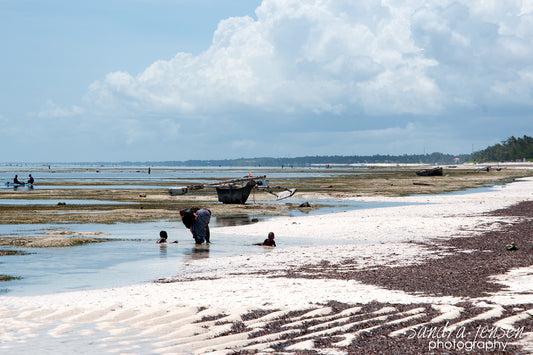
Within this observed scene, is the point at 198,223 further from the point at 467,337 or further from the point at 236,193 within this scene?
the point at 236,193

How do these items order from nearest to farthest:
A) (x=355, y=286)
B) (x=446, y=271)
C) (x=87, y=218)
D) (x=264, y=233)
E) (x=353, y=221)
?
(x=355, y=286) < (x=446, y=271) < (x=264, y=233) < (x=353, y=221) < (x=87, y=218)

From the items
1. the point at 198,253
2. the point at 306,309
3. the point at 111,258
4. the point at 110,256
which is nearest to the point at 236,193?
the point at 198,253

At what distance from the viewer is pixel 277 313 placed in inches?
426

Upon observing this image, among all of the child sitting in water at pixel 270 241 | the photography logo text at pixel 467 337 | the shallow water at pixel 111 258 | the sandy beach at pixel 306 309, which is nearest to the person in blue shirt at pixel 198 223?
the shallow water at pixel 111 258

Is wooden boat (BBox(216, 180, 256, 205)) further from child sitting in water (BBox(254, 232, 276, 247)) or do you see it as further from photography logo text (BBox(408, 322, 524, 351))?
photography logo text (BBox(408, 322, 524, 351))

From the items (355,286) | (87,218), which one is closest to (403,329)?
(355,286)

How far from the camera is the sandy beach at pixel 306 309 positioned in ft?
29.3

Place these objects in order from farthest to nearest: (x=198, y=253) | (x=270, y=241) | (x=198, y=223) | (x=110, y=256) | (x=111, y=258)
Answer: (x=198, y=223)
(x=270, y=241)
(x=198, y=253)
(x=110, y=256)
(x=111, y=258)

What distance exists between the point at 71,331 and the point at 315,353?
472 centimetres

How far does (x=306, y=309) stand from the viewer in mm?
11125

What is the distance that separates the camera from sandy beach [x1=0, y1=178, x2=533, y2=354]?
29.3 ft

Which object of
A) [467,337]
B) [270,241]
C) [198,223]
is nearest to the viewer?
[467,337]

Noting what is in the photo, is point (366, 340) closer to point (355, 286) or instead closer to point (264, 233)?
point (355, 286)

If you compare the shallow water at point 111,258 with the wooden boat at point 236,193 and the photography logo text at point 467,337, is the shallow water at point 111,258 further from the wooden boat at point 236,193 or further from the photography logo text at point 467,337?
the wooden boat at point 236,193
